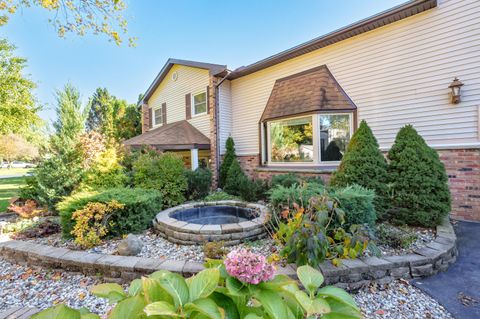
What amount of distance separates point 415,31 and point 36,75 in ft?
66.9

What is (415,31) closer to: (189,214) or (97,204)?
(189,214)

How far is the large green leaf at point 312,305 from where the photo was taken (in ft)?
3.34

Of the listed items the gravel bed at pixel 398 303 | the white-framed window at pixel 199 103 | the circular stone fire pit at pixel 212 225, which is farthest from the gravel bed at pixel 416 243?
the white-framed window at pixel 199 103

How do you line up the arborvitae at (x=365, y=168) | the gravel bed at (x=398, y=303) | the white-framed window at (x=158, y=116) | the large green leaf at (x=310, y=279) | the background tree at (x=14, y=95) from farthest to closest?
the background tree at (x=14, y=95) < the white-framed window at (x=158, y=116) < the arborvitae at (x=365, y=168) < the gravel bed at (x=398, y=303) < the large green leaf at (x=310, y=279)

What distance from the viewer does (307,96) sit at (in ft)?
25.1

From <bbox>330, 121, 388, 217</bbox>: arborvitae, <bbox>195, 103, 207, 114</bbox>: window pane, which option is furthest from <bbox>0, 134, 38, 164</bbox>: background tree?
<bbox>330, 121, 388, 217</bbox>: arborvitae

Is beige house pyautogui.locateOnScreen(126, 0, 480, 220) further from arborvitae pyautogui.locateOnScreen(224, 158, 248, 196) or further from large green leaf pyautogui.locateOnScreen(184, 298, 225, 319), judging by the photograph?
large green leaf pyautogui.locateOnScreen(184, 298, 225, 319)

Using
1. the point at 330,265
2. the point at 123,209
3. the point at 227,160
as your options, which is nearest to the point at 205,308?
the point at 330,265

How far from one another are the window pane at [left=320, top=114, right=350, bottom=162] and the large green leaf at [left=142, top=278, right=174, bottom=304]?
7.07 m

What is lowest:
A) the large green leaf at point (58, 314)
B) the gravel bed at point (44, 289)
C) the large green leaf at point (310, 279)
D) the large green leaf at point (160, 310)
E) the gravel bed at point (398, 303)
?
the gravel bed at point (44, 289)

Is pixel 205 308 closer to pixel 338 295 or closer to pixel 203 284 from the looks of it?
pixel 203 284

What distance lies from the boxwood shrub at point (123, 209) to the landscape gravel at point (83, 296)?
3.26 ft

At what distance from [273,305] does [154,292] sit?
1.79ft

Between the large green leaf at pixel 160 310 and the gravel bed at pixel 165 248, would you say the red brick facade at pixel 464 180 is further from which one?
the large green leaf at pixel 160 310
